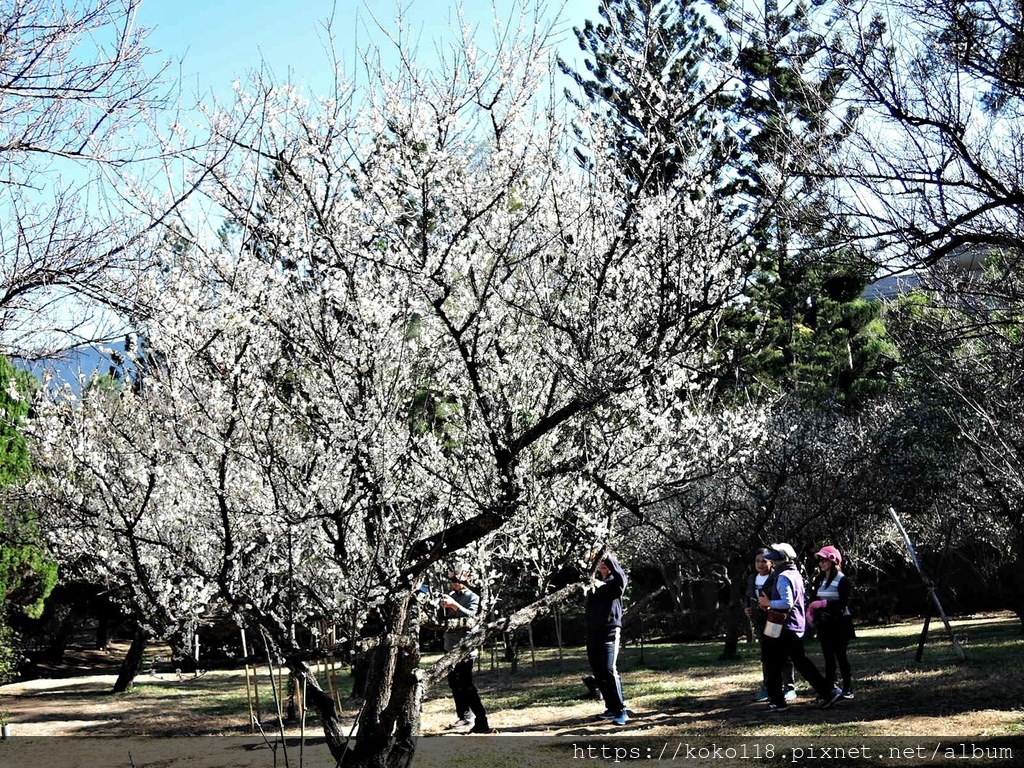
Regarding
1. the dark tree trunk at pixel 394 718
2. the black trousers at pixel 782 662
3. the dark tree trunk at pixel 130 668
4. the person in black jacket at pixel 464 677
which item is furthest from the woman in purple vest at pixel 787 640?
the dark tree trunk at pixel 130 668

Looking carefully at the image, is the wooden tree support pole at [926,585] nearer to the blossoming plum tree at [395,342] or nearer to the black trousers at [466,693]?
the black trousers at [466,693]

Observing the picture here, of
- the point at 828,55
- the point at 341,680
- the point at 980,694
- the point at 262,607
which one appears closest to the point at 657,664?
the point at 341,680

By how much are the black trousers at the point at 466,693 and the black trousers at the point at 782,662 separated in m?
2.44

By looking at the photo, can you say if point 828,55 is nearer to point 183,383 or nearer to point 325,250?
point 325,250

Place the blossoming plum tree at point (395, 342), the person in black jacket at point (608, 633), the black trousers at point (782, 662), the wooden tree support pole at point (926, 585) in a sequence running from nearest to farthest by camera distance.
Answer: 1. the blossoming plum tree at point (395, 342)
2. the black trousers at point (782, 662)
3. the person in black jacket at point (608, 633)
4. the wooden tree support pole at point (926, 585)

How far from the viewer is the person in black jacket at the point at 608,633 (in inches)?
286

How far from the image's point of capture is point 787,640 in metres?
7.16

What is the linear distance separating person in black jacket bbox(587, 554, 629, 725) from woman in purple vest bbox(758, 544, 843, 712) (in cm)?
121

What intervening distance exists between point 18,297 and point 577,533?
360 centimetres

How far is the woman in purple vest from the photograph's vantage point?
7.16 metres

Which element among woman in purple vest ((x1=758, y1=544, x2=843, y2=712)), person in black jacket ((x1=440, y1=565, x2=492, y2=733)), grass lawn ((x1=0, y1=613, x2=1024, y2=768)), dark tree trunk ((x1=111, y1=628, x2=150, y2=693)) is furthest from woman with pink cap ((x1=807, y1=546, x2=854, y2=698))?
dark tree trunk ((x1=111, y1=628, x2=150, y2=693))

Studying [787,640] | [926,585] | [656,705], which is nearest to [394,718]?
[787,640]

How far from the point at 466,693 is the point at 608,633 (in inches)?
54.9

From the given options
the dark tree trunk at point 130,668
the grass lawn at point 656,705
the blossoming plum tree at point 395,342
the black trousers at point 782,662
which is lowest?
the grass lawn at point 656,705
